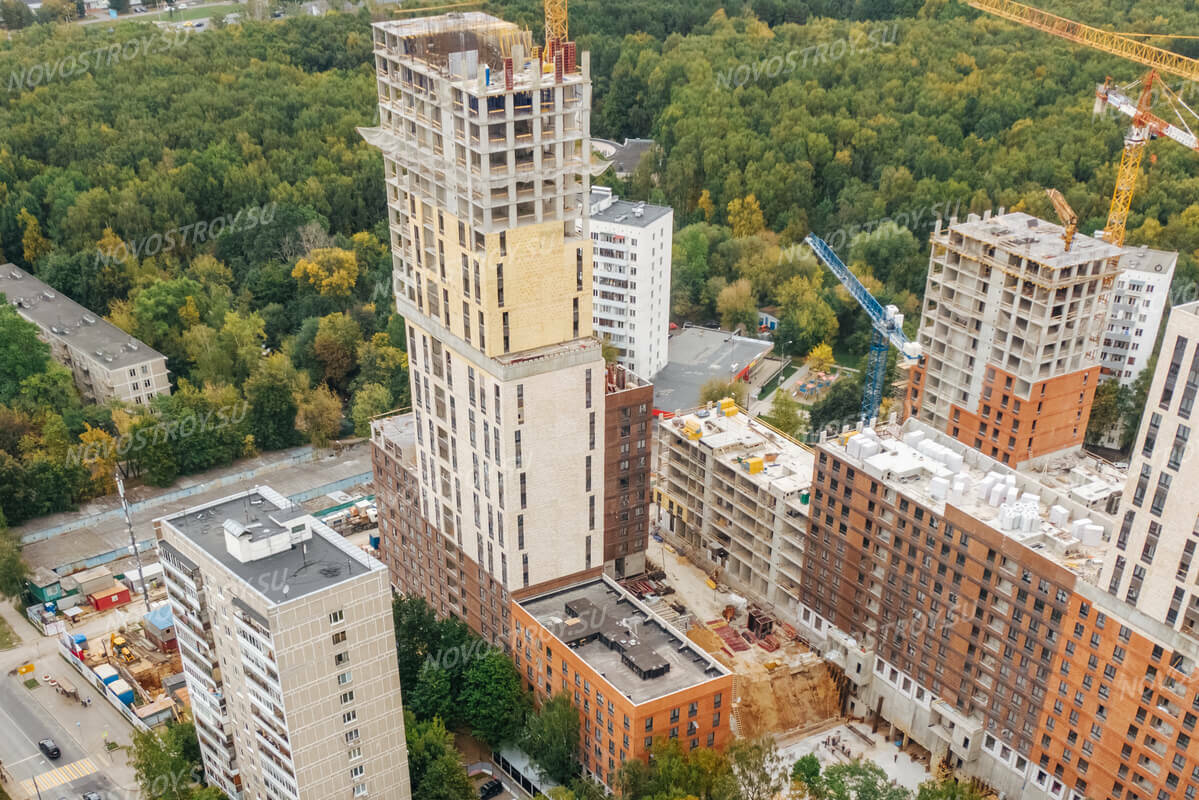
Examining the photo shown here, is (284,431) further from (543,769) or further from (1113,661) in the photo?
(1113,661)

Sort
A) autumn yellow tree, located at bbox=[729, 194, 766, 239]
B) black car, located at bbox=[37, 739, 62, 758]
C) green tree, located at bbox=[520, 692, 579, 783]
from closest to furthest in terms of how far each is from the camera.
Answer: green tree, located at bbox=[520, 692, 579, 783]
black car, located at bbox=[37, 739, 62, 758]
autumn yellow tree, located at bbox=[729, 194, 766, 239]

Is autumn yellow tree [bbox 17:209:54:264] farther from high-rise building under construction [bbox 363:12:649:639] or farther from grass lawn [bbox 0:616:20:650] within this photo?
high-rise building under construction [bbox 363:12:649:639]

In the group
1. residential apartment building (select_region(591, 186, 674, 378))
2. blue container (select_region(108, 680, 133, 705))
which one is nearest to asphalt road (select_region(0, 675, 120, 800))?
blue container (select_region(108, 680, 133, 705))

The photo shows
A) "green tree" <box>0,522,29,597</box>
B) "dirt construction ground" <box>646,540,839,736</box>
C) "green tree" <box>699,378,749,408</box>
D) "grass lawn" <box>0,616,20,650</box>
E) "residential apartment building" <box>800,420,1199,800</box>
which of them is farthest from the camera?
"green tree" <box>699,378,749,408</box>

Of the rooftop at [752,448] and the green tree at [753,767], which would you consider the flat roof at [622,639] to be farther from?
the rooftop at [752,448]

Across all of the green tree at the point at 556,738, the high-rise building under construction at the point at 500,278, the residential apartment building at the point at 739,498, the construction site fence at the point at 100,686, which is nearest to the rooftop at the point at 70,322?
the construction site fence at the point at 100,686

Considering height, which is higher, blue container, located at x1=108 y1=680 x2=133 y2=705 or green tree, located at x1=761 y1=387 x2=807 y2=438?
green tree, located at x1=761 y1=387 x2=807 y2=438

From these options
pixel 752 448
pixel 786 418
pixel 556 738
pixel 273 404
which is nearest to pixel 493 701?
pixel 556 738
